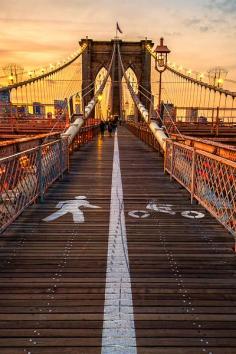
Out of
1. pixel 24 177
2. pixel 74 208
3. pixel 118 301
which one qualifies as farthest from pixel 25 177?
pixel 118 301

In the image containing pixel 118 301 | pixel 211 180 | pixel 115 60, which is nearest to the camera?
pixel 118 301

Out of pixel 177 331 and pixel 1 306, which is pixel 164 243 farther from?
pixel 1 306

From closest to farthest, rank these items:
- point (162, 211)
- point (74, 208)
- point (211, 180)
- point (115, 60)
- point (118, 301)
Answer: point (118, 301) → point (211, 180) → point (162, 211) → point (74, 208) → point (115, 60)

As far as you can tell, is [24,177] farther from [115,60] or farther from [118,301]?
[115,60]

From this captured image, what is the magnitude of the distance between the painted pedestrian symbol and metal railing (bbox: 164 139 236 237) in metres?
2.20

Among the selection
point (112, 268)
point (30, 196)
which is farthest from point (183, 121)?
point (112, 268)

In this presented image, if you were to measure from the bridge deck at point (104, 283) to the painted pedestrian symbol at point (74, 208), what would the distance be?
0.15 metres

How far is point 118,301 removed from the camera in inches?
143

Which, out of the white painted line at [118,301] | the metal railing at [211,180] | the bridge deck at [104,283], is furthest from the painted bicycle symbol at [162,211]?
the white painted line at [118,301]

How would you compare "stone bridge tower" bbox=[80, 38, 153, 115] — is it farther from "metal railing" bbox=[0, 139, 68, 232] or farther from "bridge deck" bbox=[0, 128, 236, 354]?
"bridge deck" bbox=[0, 128, 236, 354]

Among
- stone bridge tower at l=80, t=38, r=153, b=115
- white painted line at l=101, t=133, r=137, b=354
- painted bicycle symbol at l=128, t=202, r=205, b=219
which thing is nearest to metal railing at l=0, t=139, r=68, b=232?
white painted line at l=101, t=133, r=137, b=354

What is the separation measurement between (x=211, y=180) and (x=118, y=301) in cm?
385

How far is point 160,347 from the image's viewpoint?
293 centimetres

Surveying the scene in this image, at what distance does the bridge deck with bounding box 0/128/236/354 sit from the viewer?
9.98ft
